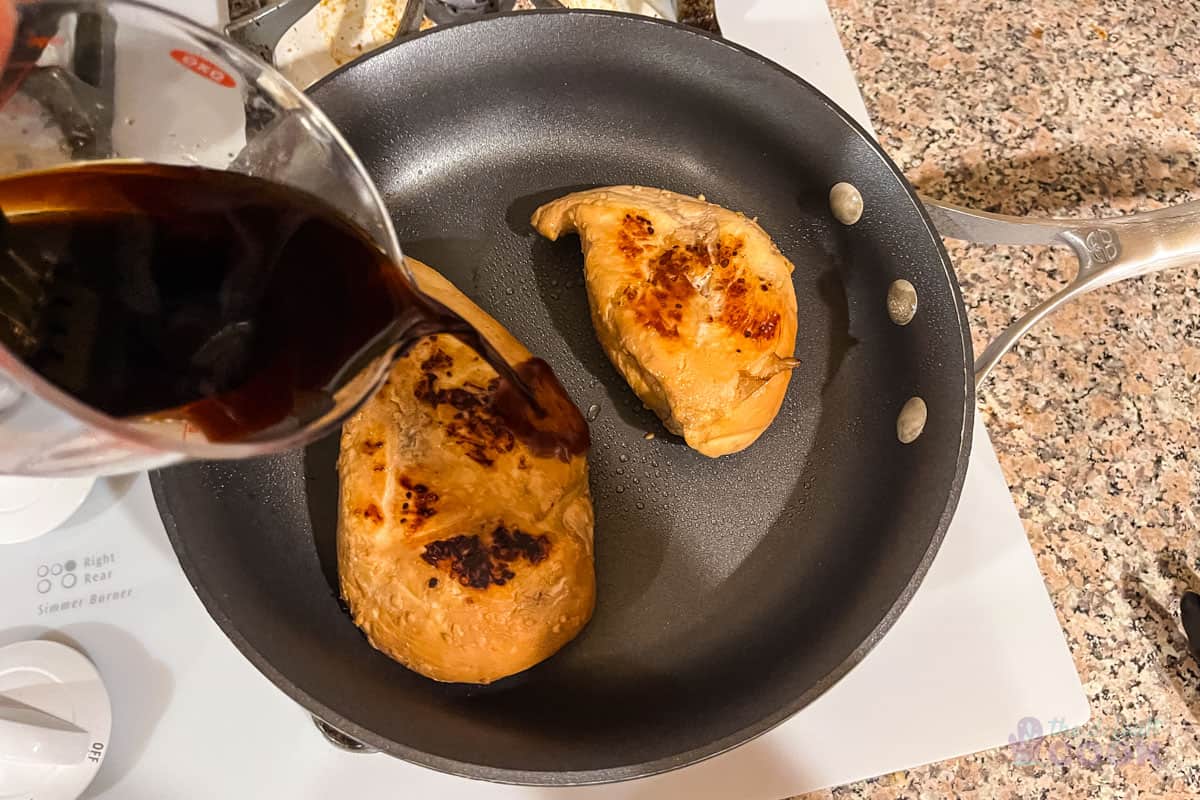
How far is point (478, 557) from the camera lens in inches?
37.7

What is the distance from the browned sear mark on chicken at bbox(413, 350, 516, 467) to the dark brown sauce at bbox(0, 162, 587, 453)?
0.19 metres

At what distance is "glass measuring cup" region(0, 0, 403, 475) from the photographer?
653 mm

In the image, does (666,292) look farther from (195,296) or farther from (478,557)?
(195,296)

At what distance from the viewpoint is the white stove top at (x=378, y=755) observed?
3.21 feet

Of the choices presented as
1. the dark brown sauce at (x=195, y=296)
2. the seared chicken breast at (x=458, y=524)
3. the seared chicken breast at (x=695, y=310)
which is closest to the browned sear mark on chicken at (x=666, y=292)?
the seared chicken breast at (x=695, y=310)

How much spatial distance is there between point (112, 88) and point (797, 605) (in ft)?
3.38

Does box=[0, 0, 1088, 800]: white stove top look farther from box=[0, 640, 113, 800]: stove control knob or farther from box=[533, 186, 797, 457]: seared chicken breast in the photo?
box=[533, 186, 797, 457]: seared chicken breast

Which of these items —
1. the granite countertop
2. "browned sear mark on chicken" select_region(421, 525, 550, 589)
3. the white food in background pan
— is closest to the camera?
"browned sear mark on chicken" select_region(421, 525, 550, 589)

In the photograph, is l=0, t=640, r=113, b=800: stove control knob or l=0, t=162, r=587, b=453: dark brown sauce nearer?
l=0, t=162, r=587, b=453: dark brown sauce

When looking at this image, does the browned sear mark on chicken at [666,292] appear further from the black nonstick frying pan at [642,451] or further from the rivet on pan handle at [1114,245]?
the rivet on pan handle at [1114,245]

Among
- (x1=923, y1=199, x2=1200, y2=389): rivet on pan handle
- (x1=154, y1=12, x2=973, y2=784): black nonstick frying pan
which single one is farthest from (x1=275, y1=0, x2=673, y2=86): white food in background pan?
(x1=923, y1=199, x2=1200, y2=389): rivet on pan handle

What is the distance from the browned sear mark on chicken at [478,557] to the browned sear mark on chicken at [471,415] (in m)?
0.10

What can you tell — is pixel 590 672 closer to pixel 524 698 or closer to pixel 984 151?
pixel 524 698

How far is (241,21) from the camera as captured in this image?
118 cm
